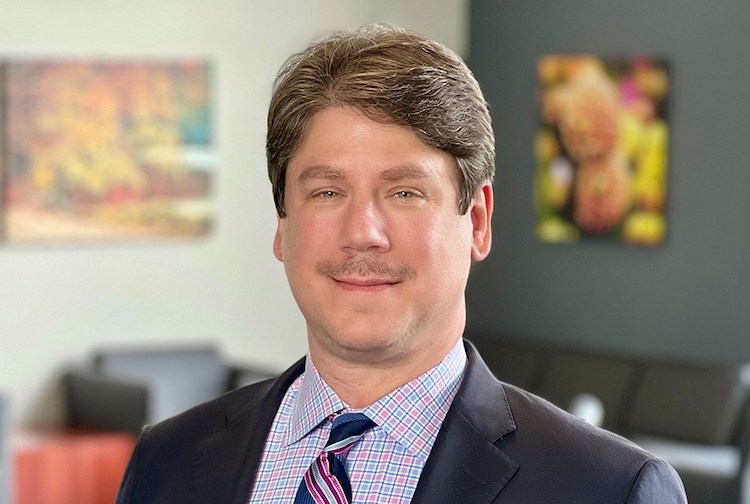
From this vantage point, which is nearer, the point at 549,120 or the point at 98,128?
the point at 98,128

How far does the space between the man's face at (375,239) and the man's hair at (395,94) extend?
0.04 feet

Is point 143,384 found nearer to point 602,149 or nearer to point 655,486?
point 602,149

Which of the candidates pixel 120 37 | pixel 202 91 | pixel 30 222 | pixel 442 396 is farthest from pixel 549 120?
pixel 442 396

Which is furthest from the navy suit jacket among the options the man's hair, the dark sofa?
the dark sofa

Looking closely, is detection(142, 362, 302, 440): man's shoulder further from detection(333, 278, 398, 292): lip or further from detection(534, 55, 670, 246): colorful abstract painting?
detection(534, 55, 670, 246): colorful abstract painting

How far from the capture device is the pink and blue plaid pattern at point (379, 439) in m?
1.34

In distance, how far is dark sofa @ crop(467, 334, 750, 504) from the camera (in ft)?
18.2

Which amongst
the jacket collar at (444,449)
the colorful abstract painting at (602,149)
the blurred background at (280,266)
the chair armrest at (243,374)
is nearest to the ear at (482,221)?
the jacket collar at (444,449)

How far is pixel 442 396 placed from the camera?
137 cm

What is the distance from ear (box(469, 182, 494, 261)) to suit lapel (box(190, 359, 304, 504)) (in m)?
0.26

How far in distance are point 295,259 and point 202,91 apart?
5715mm

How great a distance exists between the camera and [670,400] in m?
6.28

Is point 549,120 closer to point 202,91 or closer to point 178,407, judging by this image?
point 202,91

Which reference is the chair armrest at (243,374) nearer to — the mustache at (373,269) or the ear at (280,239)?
the ear at (280,239)
